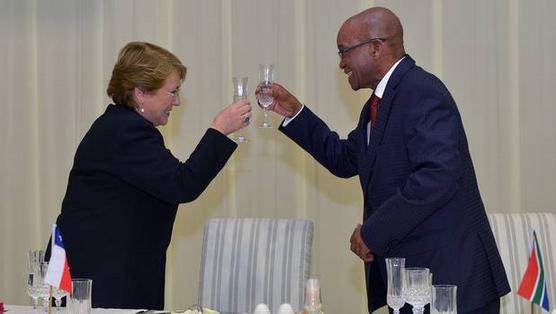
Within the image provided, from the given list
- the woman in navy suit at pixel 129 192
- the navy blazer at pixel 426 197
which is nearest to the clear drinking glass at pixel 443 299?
the navy blazer at pixel 426 197

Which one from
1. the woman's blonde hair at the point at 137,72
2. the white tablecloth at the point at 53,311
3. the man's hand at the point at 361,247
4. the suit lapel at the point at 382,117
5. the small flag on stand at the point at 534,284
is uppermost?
the woman's blonde hair at the point at 137,72

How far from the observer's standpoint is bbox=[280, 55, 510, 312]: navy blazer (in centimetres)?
280

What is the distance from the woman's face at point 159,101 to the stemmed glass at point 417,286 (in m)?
1.27

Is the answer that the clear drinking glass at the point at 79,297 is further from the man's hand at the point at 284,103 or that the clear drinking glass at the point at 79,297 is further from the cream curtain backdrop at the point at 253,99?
the cream curtain backdrop at the point at 253,99

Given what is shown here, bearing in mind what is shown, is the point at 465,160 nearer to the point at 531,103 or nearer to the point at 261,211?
the point at 531,103

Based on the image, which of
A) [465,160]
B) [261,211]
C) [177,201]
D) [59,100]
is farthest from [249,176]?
[465,160]

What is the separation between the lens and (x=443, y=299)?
88.6 inches

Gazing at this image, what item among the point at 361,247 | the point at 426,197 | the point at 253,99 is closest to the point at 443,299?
the point at 426,197

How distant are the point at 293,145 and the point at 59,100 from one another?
132 cm

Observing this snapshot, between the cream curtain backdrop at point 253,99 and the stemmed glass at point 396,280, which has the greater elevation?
the cream curtain backdrop at point 253,99

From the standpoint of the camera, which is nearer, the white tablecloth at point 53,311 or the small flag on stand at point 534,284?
the small flag on stand at point 534,284

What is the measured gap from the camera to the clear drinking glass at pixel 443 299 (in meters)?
2.24

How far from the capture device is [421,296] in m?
2.36

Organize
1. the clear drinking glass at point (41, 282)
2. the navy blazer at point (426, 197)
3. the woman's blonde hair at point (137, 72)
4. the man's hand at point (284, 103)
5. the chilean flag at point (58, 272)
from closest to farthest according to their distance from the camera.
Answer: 1. the chilean flag at point (58, 272)
2. the clear drinking glass at point (41, 282)
3. the navy blazer at point (426, 197)
4. the woman's blonde hair at point (137, 72)
5. the man's hand at point (284, 103)
